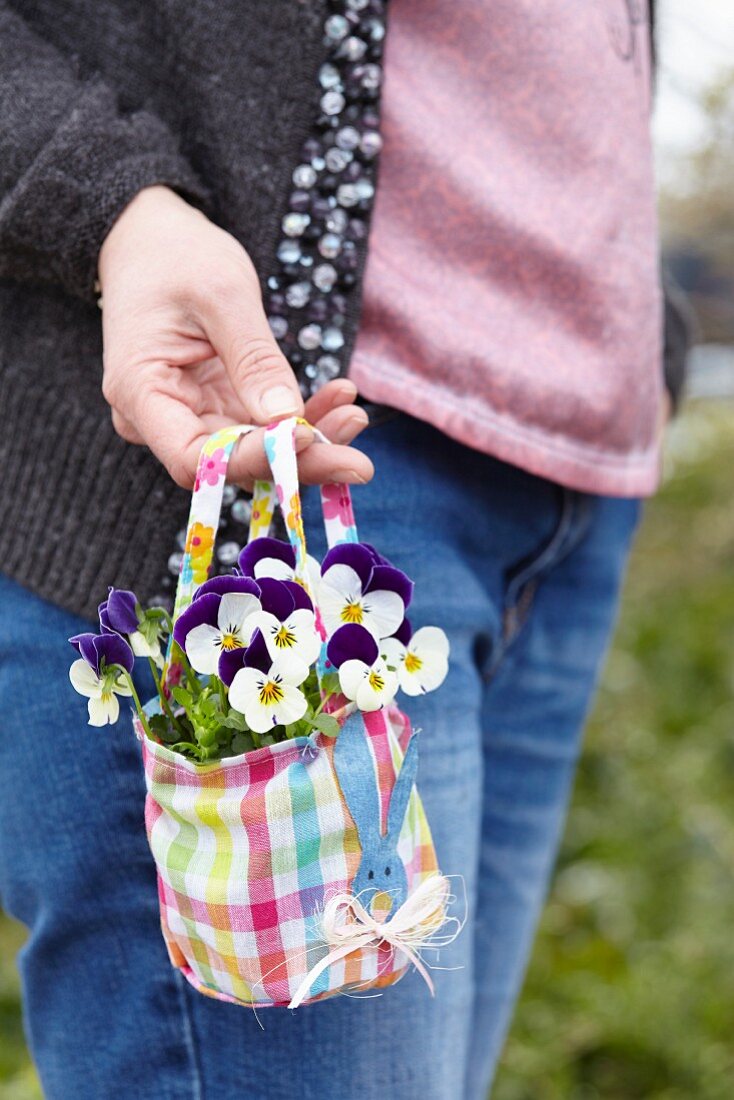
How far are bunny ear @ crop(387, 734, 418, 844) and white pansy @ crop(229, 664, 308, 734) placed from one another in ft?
0.29

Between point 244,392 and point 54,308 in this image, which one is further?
point 54,308

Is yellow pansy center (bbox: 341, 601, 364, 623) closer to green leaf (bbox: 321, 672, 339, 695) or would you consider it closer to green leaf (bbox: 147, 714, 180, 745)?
green leaf (bbox: 321, 672, 339, 695)

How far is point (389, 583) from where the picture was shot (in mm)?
729

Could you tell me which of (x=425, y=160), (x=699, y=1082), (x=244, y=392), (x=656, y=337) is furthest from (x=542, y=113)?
(x=699, y=1082)

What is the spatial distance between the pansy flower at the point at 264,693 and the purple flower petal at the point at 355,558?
0.08 m

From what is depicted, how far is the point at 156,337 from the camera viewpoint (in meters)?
0.76

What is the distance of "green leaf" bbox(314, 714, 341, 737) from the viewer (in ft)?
2.27

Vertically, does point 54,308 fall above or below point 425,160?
below

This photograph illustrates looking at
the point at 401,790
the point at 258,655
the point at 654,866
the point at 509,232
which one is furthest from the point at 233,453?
the point at 654,866

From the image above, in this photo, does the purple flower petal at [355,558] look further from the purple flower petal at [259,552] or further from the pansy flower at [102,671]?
the pansy flower at [102,671]

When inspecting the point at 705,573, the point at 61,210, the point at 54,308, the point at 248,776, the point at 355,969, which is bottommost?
the point at 705,573

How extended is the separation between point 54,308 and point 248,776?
436mm

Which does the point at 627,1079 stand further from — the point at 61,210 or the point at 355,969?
the point at 61,210

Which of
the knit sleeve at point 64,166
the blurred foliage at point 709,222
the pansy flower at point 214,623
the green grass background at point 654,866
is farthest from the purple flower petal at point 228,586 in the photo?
the blurred foliage at point 709,222
